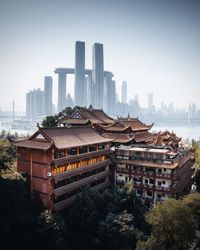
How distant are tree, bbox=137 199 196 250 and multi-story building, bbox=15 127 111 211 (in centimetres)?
1052

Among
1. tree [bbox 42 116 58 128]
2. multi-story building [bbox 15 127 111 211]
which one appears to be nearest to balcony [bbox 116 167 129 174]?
multi-story building [bbox 15 127 111 211]

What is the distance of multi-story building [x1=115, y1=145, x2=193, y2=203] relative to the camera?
1416 inches

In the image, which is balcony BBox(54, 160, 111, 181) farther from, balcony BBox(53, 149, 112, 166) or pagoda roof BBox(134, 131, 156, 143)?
pagoda roof BBox(134, 131, 156, 143)

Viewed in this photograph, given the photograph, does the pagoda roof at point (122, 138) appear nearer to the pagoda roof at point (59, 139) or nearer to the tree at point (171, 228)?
the pagoda roof at point (59, 139)

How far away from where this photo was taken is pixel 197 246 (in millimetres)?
29344

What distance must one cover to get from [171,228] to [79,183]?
493 inches

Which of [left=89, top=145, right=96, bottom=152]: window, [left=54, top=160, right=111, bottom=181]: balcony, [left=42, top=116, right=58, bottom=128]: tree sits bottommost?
[left=54, top=160, right=111, bottom=181]: balcony

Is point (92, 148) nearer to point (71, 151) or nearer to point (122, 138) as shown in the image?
point (71, 151)

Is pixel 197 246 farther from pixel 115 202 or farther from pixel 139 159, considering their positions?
pixel 139 159

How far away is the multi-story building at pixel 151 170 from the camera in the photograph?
36.0m

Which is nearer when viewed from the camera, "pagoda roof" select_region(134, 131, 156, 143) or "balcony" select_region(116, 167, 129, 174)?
"balcony" select_region(116, 167, 129, 174)

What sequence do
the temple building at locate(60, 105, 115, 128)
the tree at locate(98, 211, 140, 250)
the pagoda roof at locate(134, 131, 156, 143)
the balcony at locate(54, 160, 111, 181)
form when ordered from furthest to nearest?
the temple building at locate(60, 105, 115, 128)
the pagoda roof at locate(134, 131, 156, 143)
the balcony at locate(54, 160, 111, 181)
the tree at locate(98, 211, 140, 250)

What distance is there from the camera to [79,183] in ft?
108

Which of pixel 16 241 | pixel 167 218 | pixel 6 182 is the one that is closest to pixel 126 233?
pixel 167 218
